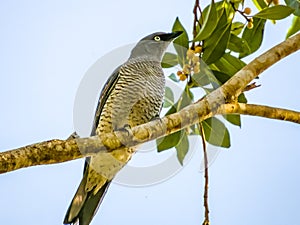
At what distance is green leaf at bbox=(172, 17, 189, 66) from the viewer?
2795mm

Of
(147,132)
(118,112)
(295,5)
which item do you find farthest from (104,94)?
(295,5)

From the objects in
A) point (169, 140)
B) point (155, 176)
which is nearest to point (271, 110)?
point (169, 140)

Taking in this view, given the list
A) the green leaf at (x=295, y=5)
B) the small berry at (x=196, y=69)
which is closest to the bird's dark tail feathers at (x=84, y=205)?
the small berry at (x=196, y=69)

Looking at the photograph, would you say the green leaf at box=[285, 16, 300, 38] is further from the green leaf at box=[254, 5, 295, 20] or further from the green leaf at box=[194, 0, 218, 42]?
the green leaf at box=[194, 0, 218, 42]

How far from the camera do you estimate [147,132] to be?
7.27 feet

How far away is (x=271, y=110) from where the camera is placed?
2418 mm

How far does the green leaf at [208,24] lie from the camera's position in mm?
2551

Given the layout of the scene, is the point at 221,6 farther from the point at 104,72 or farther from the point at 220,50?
the point at 104,72

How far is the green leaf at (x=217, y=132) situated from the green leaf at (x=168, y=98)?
0.44 metres

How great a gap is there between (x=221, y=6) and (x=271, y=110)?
2.49 ft

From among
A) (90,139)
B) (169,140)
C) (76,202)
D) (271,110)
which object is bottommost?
(76,202)

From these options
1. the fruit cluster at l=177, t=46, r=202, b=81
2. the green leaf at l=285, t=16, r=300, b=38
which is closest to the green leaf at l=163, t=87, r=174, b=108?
the fruit cluster at l=177, t=46, r=202, b=81

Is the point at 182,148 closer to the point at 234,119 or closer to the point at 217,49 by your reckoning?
the point at 234,119

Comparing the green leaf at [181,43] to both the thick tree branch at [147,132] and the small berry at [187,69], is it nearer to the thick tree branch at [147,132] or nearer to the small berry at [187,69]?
the small berry at [187,69]
